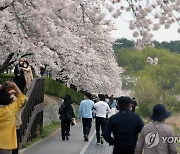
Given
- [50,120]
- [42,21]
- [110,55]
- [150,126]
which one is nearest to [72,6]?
[42,21]

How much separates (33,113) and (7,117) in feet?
29.1

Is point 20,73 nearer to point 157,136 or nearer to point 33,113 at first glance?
point 33,113

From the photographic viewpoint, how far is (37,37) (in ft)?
36.4

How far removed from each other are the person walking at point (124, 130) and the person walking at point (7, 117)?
4.80 feet

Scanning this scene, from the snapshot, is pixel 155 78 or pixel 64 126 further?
pixel 155 78

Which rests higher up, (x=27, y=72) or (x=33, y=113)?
(x=27, y=72)

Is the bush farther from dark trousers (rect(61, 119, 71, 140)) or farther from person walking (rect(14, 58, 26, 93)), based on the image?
person walking (rect(14, 58, 26, 93))

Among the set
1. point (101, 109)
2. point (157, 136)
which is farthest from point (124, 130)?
point (101, 109)

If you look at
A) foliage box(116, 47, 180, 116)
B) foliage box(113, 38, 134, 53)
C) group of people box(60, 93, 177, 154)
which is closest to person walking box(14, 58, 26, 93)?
foliage box(113, 38, 134, 53)

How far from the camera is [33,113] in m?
16.1

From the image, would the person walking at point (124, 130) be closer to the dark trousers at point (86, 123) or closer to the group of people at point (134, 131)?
the group of people at point (134, 131)

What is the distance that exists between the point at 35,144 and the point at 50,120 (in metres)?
9.85

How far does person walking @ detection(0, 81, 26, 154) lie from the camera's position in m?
7.20

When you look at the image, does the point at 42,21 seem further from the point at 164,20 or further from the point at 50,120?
the point at 50,120
